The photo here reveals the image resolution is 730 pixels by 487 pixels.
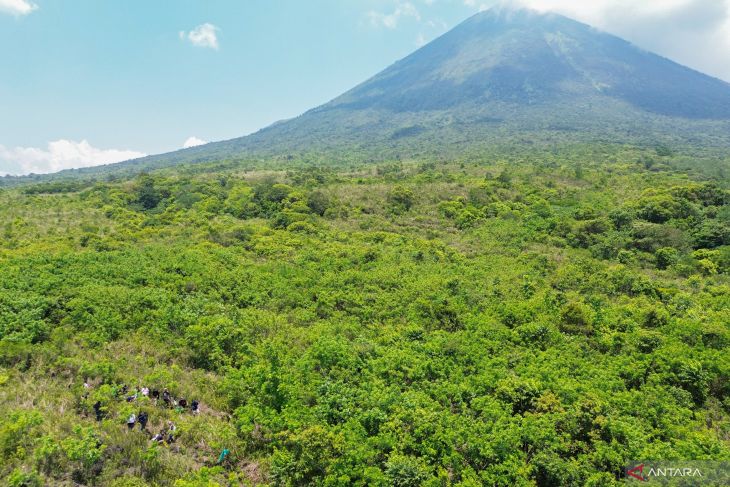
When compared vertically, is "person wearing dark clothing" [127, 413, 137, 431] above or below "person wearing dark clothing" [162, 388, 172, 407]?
above

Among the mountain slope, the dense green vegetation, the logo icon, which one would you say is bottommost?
the logo icon

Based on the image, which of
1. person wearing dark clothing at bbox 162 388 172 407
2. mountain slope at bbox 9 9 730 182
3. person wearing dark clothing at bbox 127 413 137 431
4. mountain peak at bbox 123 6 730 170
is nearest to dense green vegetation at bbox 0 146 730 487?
person wearing dark clothing at bbox 127 413 137 431

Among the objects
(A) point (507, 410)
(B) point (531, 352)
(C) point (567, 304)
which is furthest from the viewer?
(C) point (567, 304)

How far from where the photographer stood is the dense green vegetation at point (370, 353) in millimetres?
8938

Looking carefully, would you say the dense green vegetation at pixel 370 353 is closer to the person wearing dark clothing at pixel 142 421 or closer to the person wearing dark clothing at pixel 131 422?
the person wearing dark clothing at pixel 131 422

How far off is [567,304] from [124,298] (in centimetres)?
1779

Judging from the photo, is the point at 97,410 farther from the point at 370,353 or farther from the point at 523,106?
the point at 523,106

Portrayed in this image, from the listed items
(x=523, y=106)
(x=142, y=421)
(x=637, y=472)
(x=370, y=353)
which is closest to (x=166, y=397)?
(x=142, y=421)

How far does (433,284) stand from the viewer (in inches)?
763

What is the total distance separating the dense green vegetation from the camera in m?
8.94

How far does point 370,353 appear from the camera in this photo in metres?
13.4

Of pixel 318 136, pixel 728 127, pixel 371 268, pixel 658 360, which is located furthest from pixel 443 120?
pixel 658 360

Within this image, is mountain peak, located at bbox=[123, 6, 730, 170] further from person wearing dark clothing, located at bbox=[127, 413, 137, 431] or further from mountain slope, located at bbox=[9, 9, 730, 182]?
person wearing dark clothing, located at bbox=[127, 413, 137, 431]

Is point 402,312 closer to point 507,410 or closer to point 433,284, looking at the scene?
point 433,284
